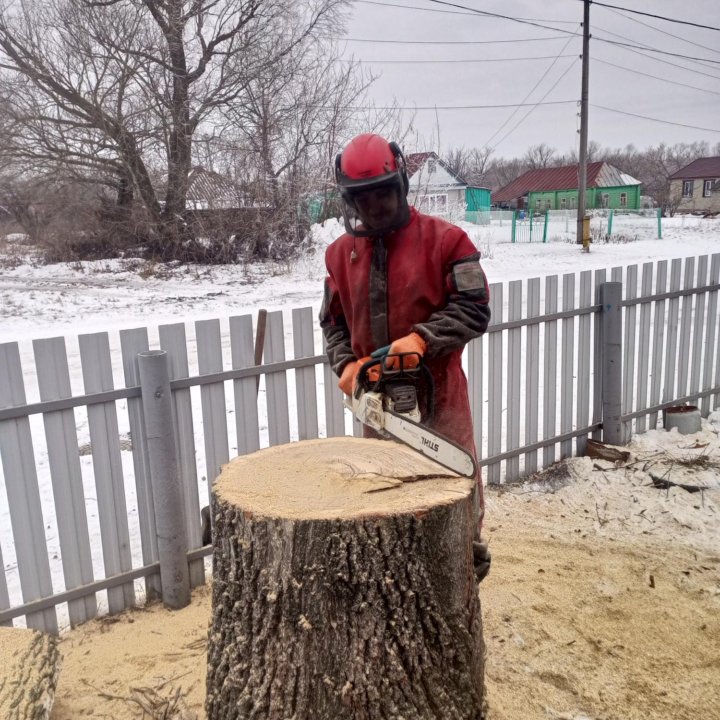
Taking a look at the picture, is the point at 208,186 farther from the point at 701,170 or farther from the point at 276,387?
the point at 701,170

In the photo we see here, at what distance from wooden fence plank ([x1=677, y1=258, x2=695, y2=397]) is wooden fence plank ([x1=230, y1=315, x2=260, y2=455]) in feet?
12.3

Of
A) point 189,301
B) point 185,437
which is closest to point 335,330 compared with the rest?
point 185,437

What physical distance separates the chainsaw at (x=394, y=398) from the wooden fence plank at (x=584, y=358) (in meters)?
2.59

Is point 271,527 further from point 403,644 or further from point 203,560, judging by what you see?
point 203,560

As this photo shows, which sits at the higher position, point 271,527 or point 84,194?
point 84,194

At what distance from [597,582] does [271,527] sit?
2.14m

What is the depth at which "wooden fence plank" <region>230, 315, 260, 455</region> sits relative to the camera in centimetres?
315

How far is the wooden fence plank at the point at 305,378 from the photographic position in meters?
3.36

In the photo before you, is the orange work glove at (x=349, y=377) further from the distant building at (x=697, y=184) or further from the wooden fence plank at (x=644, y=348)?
the distant building at (x=697, y=184)

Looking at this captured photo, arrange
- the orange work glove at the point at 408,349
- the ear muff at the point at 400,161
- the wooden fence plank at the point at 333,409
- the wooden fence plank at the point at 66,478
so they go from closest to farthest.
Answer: the orange work glove at the point at 408,349 < the ear muff at the point at 400,161 < the wooden fence plank at the point at 66,478 < the wooden fence plank at the point at 333,409

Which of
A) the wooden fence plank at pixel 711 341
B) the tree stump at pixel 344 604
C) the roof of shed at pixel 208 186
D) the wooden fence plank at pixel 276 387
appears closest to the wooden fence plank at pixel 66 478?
the wooden fence plank at pixel 276 387

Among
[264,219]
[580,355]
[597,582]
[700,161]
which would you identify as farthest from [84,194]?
[700,161]

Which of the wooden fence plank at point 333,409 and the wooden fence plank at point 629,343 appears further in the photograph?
the wooden fence plank at point 629,343

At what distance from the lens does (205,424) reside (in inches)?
124
